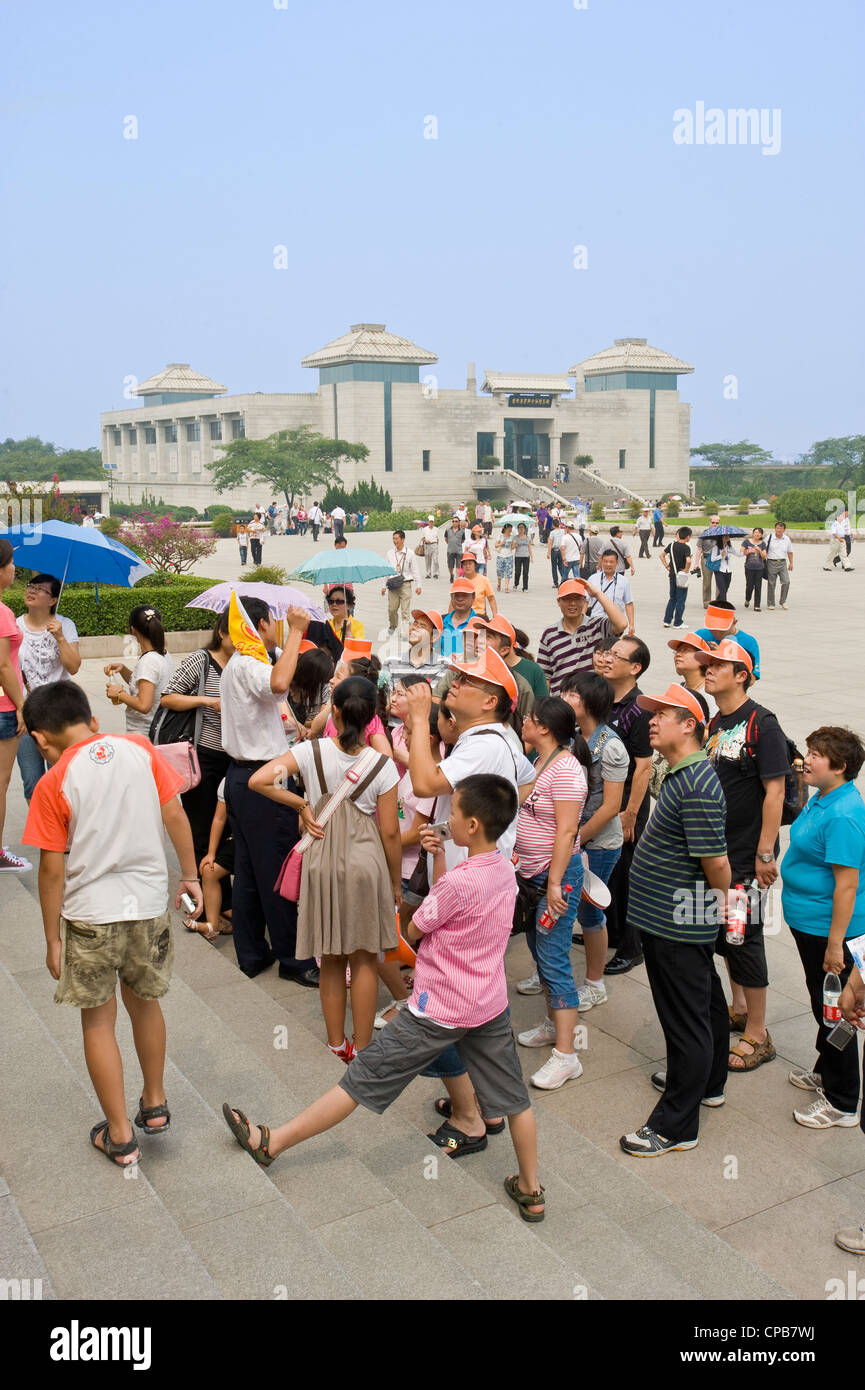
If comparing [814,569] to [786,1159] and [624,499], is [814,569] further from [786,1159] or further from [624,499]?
[624,499]

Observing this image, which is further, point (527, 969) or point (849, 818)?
point (527, 969)

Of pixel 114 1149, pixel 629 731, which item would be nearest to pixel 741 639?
pixel 629 731

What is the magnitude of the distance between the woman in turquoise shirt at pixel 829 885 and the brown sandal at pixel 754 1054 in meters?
0.34

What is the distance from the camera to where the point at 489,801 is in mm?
3547

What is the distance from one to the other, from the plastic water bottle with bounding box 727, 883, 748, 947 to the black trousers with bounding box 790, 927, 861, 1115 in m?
0.23

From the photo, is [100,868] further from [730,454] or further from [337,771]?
[730,454]

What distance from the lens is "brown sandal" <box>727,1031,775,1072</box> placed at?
192 inches

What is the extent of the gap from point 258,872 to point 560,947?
1564mm

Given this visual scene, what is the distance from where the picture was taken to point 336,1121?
3.68m

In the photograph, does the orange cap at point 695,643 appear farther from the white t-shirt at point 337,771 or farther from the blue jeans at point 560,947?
the white t-shirt at point 337,771

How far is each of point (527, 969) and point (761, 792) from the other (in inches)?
69.2

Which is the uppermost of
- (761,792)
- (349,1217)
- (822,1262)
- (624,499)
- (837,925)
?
(624,499)
